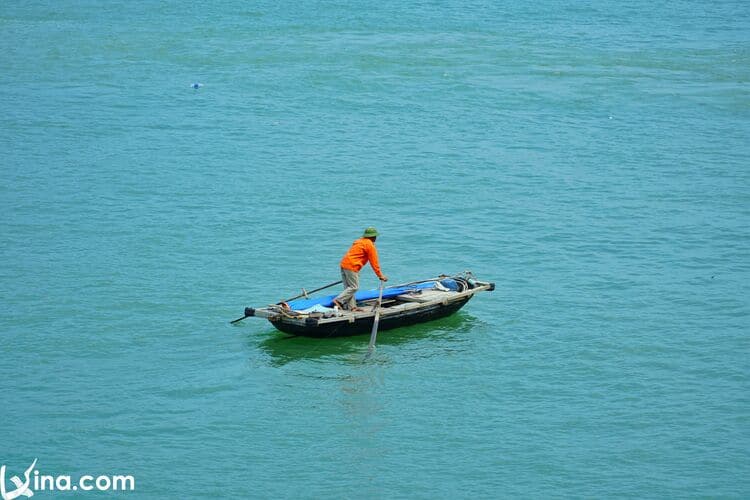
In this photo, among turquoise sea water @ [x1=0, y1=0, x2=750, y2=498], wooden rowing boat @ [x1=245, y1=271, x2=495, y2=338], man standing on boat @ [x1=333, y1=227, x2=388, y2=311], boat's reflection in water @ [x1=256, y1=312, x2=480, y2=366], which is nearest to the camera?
turquoise sea water @ [x1=0, y1=0, x2=750, y2=498]

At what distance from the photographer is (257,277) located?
2325 cm

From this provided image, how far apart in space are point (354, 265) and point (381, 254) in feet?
17.6

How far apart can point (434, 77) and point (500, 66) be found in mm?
3316

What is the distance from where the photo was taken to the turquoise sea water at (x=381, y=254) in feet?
53.7

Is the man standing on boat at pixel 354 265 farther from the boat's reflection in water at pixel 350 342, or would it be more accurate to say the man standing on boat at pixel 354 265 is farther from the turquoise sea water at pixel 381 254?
the turquoise sea water at pixel 381 254

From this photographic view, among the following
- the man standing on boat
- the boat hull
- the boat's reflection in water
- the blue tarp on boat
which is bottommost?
the boat's reflection in water

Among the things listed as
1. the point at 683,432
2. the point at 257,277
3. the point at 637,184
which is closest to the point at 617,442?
the point at 683,432

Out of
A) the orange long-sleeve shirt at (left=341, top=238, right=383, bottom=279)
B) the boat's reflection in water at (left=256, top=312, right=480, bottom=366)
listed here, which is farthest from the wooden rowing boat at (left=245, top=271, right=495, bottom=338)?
the orange long-sleeve shirt at (left=341, top=238, right=383, bottom=279)

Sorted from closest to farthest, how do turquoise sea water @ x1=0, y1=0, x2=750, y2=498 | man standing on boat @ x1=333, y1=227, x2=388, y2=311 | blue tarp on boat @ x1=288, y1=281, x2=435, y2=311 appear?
turquoise sea water @ x1=0, y1=0, x2=750, y2=498 < man standing on boat @ x1=333, y1=227, x2=388, y2=311 < blue tarp on boat @ x1=288, y1=281, x2=435, y2=311

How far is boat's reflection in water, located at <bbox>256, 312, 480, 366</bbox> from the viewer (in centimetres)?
1914

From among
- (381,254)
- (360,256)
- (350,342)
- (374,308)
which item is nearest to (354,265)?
(360,256)

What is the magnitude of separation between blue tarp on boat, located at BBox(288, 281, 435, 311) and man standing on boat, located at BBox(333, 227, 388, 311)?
22 cm

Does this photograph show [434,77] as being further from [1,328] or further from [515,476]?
[515,476]

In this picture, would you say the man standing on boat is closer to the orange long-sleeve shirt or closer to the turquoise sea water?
the orange long-sleeve shirt
